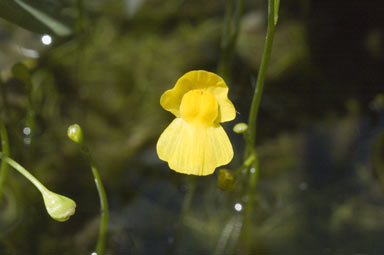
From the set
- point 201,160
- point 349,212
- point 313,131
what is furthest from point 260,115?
→ point 201,160

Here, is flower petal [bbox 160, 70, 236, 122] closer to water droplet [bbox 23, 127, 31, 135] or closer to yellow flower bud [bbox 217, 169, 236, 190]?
yellow flower bud [bbox 217, 169, 236, 190]

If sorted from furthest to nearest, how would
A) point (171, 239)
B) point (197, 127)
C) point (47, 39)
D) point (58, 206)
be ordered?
point (47, 39)
point (171, 239)
point (197, 127)
point (58, 206)

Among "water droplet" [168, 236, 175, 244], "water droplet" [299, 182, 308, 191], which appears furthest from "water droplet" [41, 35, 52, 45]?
"water droplet" [299, 182, 308, 191]

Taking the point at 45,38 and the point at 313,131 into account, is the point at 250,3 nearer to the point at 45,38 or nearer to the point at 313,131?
the point at 313,131

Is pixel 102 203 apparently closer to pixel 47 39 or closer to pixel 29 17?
pixel 29 17

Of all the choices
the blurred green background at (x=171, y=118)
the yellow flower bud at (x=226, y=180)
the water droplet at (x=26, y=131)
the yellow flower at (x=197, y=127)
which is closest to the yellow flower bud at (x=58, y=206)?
the yellow flower at (x=197, y=127)

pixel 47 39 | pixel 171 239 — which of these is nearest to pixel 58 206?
pixel 171 239
